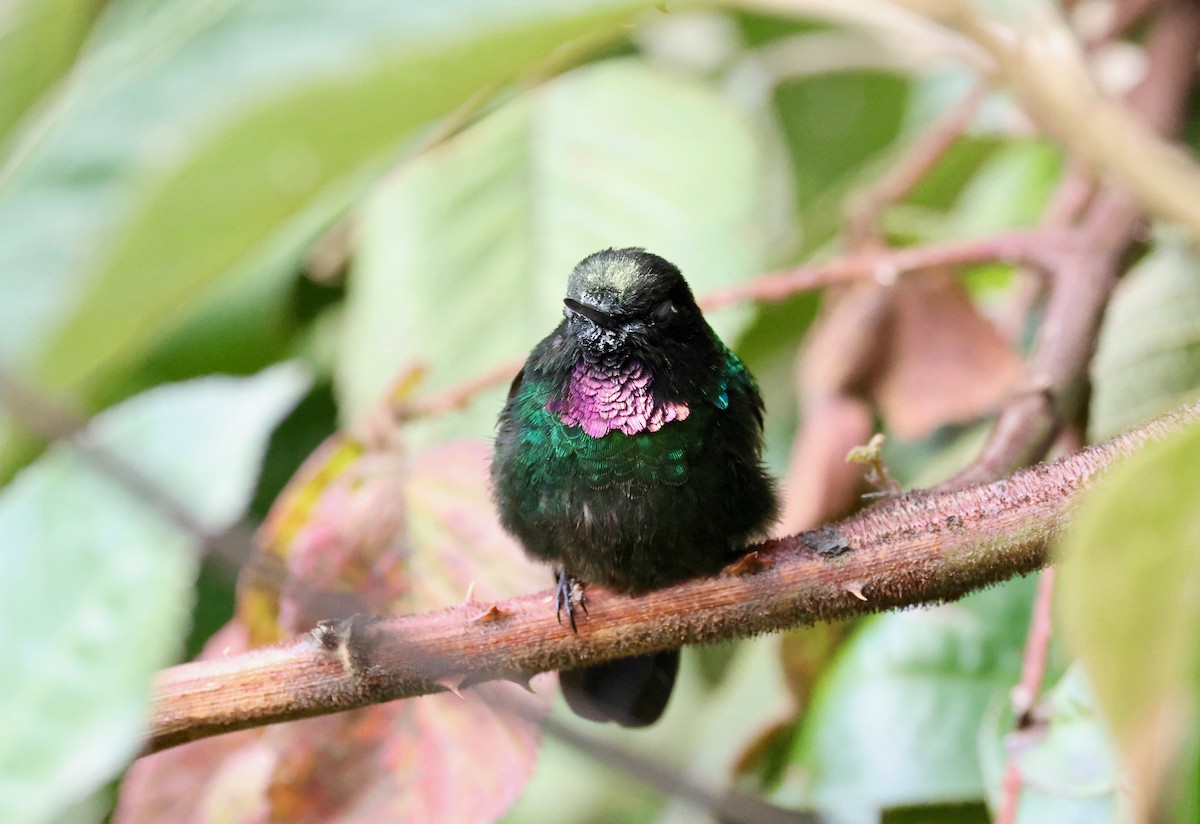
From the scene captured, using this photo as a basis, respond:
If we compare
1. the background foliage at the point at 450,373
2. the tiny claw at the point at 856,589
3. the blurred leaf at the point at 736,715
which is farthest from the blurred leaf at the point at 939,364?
the tiny claw at the point at 856,589

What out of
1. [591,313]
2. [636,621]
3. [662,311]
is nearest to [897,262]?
[662,311]

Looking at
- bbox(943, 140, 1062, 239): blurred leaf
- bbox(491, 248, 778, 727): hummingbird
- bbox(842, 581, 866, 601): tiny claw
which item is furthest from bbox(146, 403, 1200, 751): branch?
bbox(943, 140, 1062, 239): blurred leaf

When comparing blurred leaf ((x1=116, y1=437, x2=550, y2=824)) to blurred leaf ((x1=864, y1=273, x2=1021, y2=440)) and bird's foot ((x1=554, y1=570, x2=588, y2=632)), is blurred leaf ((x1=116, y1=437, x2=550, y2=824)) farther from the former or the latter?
blurred leaf ((x1=864, y1=273, x2=1021, y2=440))

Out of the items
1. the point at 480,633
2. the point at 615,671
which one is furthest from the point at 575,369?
the point at 480,633

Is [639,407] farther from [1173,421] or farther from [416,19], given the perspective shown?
[416,19]

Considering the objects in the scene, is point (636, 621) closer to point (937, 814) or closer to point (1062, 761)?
point (1062, 761)

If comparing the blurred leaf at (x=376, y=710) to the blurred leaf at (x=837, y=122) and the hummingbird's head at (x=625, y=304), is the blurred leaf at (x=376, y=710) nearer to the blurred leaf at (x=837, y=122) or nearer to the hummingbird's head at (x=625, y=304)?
the hummingbird's head at (x=625, y=304)
